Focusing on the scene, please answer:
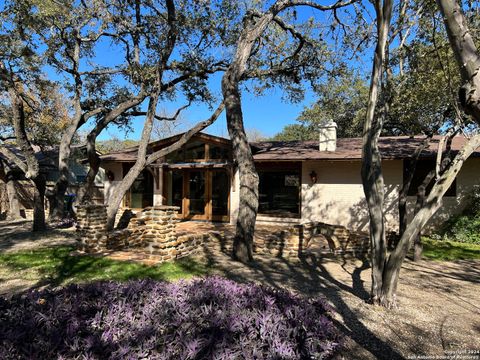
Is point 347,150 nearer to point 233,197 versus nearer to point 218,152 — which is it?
point 233,197

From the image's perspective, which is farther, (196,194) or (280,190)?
(196,194)

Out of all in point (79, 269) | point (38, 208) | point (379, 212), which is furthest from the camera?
point (38, 208)

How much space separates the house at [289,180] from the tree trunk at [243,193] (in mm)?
4802

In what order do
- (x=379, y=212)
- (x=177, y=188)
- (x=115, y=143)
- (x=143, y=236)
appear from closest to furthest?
(x=379, y=212), (x=143, y=236), (x=177, y=188), (x=115, y=143)

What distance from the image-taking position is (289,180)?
1379 cm

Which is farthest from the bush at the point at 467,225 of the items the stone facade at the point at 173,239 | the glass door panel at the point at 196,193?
the glass door panel at the point at 196,193

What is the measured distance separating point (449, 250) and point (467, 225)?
1836 millimetres

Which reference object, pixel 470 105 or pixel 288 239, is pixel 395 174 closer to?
pixel 288 239

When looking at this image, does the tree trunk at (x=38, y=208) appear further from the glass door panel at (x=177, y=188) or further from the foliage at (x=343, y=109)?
the foliage at (x=343, y=109)

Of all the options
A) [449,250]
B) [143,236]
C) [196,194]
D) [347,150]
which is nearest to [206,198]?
[196,194]

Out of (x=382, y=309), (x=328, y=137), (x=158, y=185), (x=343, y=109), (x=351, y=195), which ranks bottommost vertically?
(x=382, y=309)

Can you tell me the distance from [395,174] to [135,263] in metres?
9.69

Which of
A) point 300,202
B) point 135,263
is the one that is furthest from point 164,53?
point 300,202

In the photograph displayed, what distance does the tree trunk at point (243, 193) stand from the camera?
7.97 metres
